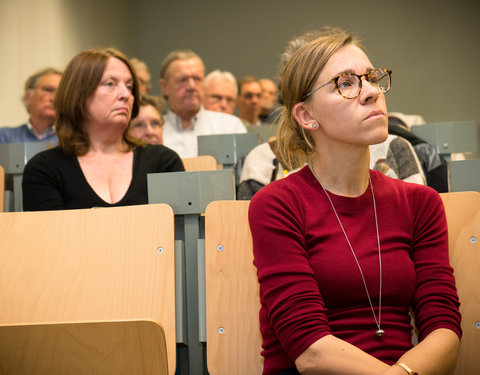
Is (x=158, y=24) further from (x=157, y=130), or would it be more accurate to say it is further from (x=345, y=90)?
(x=345, y=90)

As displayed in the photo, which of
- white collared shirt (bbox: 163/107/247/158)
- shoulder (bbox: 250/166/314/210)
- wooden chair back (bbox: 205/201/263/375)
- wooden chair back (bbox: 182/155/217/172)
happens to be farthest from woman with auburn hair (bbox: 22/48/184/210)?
white collared shirt (bbox: 163/107/247/158)

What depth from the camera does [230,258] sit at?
4.64 ft

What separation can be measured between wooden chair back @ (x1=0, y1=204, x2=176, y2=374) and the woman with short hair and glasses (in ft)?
0.89

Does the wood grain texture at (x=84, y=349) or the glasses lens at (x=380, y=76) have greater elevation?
the glasses lens at (x=380, y=76)

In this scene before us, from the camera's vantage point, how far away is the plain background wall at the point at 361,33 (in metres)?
6.81

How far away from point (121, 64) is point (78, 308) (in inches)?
44.3

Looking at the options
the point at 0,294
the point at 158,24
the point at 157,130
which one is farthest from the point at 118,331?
the point at 158,24

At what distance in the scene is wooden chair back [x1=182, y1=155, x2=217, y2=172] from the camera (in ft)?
7.79

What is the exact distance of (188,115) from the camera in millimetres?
3859

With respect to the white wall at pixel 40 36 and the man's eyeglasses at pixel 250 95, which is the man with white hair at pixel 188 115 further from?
the man's eyeglasses at pixel 250 95

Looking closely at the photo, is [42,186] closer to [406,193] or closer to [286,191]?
[286,191]

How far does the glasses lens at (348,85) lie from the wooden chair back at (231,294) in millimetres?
341

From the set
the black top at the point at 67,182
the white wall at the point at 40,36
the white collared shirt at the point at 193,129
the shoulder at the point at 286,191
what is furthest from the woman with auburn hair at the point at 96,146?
the white wall at the point at 40,36

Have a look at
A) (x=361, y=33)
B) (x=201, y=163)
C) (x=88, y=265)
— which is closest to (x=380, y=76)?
(x=88, y=265)
